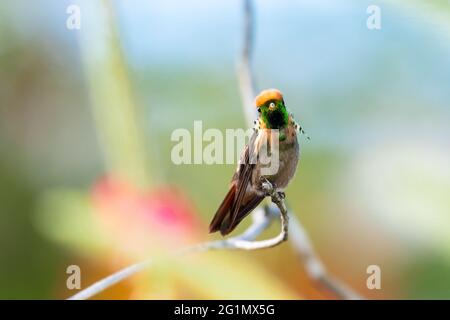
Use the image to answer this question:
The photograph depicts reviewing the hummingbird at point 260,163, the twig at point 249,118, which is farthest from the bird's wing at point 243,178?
the twig at point 249,118

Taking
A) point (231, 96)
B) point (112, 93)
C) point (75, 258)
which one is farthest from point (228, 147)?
point (75, 258)

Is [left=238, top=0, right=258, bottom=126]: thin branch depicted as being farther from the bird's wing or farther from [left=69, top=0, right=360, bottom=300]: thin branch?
the bird's wing

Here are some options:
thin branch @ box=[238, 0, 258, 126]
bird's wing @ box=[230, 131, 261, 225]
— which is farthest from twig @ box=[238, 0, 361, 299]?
bird's wing @ box=[230, 131, 261, 225]

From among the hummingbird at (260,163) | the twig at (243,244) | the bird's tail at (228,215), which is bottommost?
the twig at (243,244)

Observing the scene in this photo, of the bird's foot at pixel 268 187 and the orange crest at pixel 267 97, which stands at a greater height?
the orange crest at pixel 267 97

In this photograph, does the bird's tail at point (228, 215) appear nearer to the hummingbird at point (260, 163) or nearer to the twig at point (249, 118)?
the hummingbird at point (260, 163)

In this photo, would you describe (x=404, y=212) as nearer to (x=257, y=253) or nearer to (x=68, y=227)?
(x=257, y=253)

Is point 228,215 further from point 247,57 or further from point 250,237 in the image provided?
point 247,57

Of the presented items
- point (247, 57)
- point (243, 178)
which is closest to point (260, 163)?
point (243, 178)
